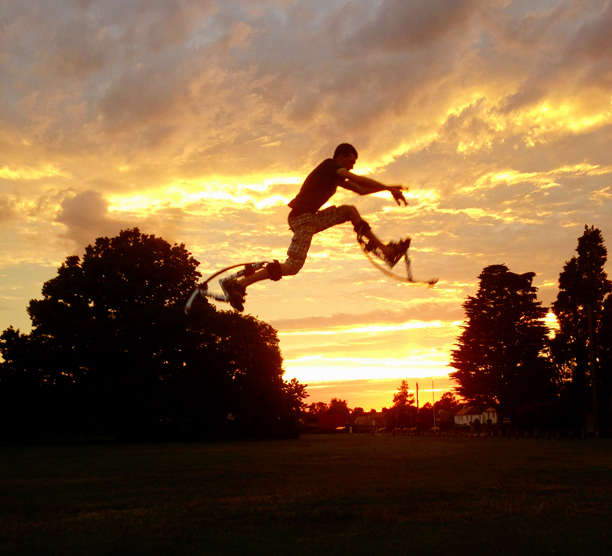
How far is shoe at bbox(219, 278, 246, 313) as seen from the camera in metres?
7.49

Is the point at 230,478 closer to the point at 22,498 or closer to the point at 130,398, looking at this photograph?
the point at 22,498

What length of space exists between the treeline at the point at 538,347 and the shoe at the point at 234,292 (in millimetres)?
48852

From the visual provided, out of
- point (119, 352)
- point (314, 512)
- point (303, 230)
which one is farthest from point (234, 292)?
point (119, 352)

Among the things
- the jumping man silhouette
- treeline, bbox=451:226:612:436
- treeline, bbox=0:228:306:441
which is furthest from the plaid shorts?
treeline, bbox=451:226:612:436

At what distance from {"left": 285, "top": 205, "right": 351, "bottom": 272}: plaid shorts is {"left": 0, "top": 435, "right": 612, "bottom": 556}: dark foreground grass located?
10.7 ft

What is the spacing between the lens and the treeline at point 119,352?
147ft

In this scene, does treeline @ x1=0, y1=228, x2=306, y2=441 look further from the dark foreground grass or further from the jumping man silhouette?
the jumping man silhouette

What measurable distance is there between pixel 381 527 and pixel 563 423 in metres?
49.8

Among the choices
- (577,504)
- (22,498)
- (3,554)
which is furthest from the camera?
(22,498)

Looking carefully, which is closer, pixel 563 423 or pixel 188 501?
pixel 188 501

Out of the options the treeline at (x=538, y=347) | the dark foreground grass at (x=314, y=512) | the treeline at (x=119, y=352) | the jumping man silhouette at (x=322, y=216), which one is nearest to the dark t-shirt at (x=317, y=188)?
the jumping man silhouette at (x=322, y=216)

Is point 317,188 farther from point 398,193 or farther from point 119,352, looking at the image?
point 119,352

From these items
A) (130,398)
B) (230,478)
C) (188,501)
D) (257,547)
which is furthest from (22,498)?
(130,398)

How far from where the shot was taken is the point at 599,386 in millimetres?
52656
